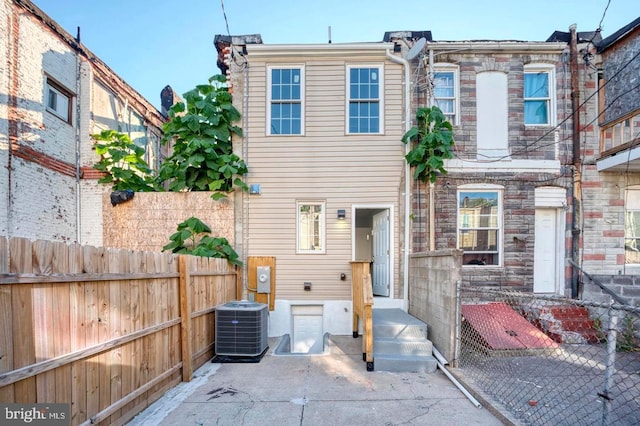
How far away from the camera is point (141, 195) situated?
6289 millimetres

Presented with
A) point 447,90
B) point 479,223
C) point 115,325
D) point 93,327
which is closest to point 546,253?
point 479,223

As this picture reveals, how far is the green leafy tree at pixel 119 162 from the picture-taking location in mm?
7109

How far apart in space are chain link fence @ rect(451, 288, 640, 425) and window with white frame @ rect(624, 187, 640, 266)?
147cm

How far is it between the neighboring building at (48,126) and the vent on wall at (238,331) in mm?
4292

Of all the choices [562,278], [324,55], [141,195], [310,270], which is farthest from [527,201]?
[141,195]

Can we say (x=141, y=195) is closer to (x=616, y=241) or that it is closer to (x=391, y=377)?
(x=391, y=377)

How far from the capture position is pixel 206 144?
6.16 meters

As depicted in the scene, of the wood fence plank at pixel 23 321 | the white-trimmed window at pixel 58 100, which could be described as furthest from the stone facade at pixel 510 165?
the white-trimmed window at pixel 58 100

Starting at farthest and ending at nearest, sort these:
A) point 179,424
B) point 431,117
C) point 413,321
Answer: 1. point 431,117
2. point 413,321
3. point 179,424

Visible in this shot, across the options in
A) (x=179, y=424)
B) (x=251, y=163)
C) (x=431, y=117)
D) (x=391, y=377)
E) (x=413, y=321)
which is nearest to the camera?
(x=179, y=424)

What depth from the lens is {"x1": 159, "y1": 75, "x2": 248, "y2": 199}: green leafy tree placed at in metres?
6.20

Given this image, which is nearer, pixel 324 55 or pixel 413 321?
pixel 413 321

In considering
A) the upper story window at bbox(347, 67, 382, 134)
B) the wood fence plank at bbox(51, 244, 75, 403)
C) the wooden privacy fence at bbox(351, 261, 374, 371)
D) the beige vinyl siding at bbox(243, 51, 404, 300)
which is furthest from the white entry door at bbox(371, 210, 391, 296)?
the wood fence plank at bbox(51, 244, 75, 403)

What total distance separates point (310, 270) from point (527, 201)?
14.9 feet
